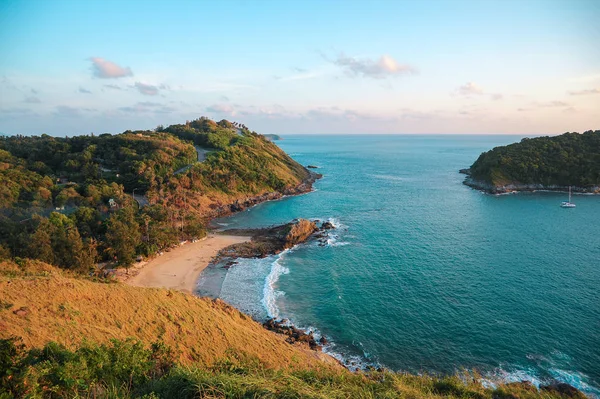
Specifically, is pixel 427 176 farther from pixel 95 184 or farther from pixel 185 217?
pixel 95 184

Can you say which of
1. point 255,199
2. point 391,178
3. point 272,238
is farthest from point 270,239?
point 391,178

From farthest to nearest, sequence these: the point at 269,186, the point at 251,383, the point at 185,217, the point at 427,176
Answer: the point at 427,176 < the point at 269,186 < the point at 185,217 < the point at 251,383

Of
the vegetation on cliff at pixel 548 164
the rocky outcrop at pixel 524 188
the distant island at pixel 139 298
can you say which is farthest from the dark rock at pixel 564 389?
the vegetation on cliff at pixel 548 164

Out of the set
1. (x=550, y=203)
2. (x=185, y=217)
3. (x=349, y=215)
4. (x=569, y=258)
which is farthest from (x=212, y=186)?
(x=550, y=203)

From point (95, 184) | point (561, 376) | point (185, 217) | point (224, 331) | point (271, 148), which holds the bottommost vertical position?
point (561, 376)

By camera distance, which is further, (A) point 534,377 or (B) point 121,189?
(B) point 121,189

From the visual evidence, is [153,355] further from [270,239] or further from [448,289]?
[270,239]
